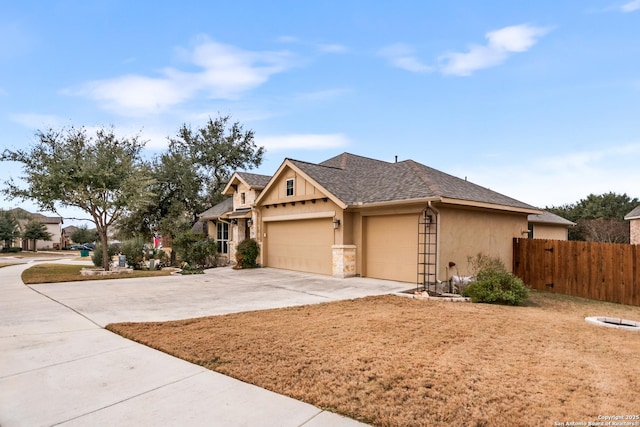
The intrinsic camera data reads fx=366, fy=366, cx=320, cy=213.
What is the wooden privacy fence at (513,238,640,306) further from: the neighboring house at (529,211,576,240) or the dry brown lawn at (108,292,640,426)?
the neighboring house at (529,211,576,240)

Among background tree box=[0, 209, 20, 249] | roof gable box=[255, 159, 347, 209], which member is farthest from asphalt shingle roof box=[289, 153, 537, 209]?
background tree box=[0, 209, 20, 249]

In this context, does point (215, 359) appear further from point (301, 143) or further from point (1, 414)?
point (301, 143)

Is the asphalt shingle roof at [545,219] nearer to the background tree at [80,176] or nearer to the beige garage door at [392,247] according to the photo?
the beige garage door at [392,247]

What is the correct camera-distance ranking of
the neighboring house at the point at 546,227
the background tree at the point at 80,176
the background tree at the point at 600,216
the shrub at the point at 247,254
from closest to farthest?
the background tree at the point at 80,176
the shrub at the point at 247,254
the neighboring house at the point at 546,227
the background tree at the point at 600,216

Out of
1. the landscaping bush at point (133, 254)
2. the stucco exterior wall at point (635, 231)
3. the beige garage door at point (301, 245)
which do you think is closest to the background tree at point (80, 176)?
the landscaping bush at point (133, 254)

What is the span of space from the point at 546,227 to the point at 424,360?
2333cm

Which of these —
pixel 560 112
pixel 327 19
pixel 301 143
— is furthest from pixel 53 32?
pixel 560 112

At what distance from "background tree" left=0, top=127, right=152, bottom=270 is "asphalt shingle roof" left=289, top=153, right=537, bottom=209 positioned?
8.26 metres

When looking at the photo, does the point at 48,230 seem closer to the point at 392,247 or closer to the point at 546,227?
the point at 392,247

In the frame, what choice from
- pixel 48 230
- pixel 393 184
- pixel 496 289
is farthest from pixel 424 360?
pixel 48 230

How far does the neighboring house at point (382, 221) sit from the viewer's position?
1172 cm

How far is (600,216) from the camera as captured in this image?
34344 millimetres

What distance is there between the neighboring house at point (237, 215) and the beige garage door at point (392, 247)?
722 centimetres

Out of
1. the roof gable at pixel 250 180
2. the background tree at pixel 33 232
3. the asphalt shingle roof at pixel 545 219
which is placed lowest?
the background tree at pixel 33 232
